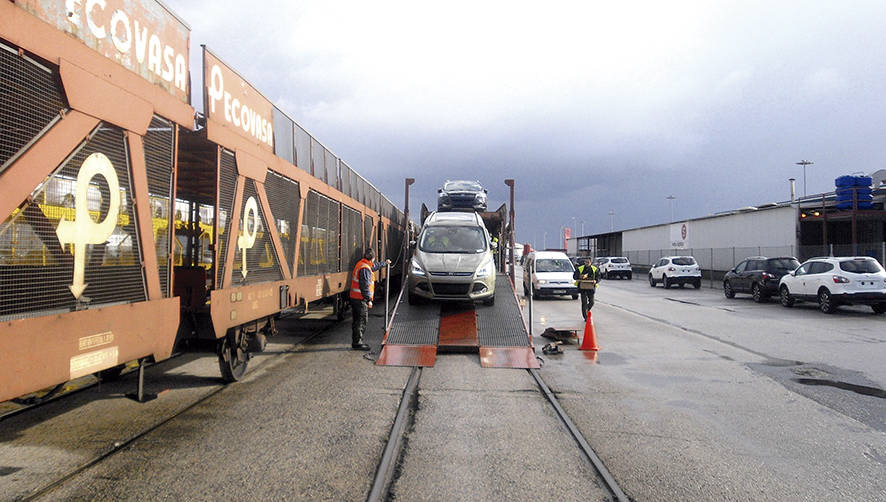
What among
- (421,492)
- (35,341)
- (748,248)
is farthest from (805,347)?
(748,248)

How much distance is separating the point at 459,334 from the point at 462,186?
35.1ft

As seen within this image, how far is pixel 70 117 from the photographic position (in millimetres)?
3932

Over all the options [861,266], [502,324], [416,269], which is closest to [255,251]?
[416,269]

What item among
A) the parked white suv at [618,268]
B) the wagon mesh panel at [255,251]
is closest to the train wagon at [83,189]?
the wagon mesh panel at [255,251]

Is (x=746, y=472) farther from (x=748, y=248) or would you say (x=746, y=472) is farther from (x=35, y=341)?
(x=748, y=248)

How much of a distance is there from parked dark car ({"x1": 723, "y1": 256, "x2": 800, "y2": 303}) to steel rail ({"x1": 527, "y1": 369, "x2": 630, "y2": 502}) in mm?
16258

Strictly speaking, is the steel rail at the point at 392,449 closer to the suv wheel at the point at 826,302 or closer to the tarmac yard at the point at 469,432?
the tarmac yard at the point at 469,432

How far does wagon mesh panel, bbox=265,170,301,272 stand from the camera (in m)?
7.74

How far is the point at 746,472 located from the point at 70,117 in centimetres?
561

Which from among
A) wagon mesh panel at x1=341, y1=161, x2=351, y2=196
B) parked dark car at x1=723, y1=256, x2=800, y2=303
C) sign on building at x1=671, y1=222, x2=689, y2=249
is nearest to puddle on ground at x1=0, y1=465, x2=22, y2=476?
wagon mesh panel at x1=341, y1=161, x2=351, y2=196

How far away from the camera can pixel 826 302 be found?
53.6 ft

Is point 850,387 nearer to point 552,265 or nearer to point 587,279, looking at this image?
point 587,279

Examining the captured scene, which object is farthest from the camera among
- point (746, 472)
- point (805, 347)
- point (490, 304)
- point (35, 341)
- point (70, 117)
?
point (490, 304)

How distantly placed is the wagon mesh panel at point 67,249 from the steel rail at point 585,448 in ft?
13.2
